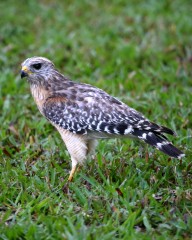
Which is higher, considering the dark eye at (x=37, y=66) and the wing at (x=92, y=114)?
the dark eye at (x=37, y=66)

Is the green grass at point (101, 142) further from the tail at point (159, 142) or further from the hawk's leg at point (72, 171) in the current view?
the tail at point (159, 142)

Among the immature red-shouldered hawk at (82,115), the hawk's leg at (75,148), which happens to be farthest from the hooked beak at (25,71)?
the hawk's leg at (75,148)

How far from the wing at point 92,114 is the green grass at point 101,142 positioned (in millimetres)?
517

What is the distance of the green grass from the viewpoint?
565 centimetres

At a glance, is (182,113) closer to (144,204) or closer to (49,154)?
(49,154)

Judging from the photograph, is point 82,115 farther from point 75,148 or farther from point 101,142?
point 101,142

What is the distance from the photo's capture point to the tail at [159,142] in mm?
6094

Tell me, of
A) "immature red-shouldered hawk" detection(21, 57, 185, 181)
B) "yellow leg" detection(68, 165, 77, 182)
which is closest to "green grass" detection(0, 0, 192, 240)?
"yellow leg" detection(68, 165, 77, 182)

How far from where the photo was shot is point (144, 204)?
585cm

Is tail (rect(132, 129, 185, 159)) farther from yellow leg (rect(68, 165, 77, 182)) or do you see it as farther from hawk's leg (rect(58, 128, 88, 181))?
yellow leg (rect(68, 165, 77, 182))

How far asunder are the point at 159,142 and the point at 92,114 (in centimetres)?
90

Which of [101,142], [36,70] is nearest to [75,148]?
[101,142]

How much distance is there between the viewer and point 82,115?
6.70m

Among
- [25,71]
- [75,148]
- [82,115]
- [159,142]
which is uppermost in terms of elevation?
[25,71]
